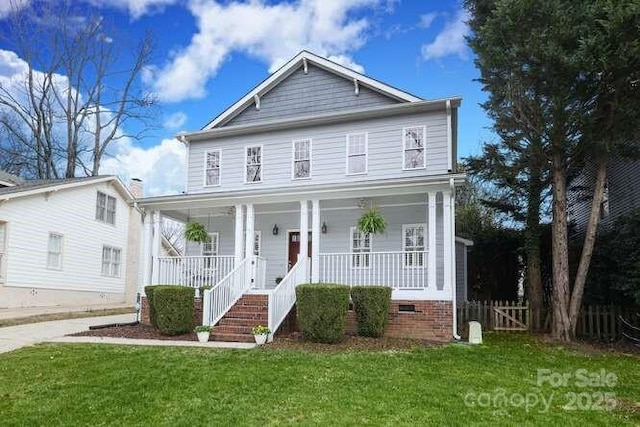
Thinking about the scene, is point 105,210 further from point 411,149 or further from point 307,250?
point 411,149

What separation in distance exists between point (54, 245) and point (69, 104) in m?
13.9

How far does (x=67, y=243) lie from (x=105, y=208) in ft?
9.74

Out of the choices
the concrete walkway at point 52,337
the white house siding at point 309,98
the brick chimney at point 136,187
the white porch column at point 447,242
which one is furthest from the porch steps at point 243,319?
the brick chimney at point 136,187

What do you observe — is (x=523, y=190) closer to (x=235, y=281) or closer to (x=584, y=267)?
(x=584, y=267)

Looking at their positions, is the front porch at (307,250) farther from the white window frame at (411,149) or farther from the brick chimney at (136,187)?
the brick chimney at (136,187)

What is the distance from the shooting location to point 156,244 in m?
14.1

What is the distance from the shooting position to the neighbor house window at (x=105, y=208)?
22.5 m

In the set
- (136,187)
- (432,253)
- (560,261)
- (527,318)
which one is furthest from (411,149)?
(136,187)

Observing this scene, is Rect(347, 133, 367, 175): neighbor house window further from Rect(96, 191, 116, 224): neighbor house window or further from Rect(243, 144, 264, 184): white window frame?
Rect(96, 191, 116, 224): neighbor house window

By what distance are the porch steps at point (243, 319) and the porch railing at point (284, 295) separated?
0.56 meters

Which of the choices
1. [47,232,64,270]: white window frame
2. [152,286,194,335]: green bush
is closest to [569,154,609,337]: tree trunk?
[152,286,194,335]: green bush

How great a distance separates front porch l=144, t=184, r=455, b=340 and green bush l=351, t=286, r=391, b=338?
822 mm

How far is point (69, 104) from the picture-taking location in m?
30.3

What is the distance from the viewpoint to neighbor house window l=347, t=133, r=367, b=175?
15.1m
